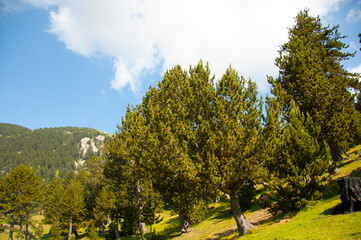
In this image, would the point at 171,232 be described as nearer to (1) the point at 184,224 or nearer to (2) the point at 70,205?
(1) the point at 184,224

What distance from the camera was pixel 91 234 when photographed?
3694cm

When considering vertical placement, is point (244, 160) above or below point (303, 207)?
above

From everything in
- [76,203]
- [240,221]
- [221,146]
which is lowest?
[240,221]

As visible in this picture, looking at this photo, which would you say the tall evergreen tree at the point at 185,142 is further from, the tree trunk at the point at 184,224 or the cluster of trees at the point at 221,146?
the tree trunk at the point at 184,224

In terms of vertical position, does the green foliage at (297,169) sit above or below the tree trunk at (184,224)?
above

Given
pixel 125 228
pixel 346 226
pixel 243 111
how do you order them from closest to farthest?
pixel 346 226 → pixel 243 111 → pixel 125 228

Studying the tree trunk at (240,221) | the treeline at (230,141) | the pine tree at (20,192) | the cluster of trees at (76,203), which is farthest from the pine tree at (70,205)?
the tree trunk at (240,221)

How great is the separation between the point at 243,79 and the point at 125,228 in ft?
124

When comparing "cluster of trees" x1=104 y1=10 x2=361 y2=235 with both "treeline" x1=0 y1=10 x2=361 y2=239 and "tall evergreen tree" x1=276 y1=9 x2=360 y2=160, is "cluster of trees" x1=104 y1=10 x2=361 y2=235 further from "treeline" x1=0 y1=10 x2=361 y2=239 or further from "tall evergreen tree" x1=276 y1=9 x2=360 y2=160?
"tall evergreen tree" x1=276 y1=9 x2=360 y2=160

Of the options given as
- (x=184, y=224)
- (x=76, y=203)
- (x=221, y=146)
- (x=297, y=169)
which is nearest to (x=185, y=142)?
(x=221, y=146)

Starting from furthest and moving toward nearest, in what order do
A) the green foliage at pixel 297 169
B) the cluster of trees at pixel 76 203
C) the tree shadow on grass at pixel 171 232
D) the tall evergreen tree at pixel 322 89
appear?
the cluster of trees at pixel 76 203 < the tree shadow on grass at pixel 171 232 < the tall evergreen tree at pixel 322 89 < the green foliage at pixel 297 169

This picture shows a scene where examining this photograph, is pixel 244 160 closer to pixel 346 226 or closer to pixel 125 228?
pixel 346 226

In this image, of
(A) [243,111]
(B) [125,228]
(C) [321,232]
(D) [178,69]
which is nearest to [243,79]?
(A) [243,111]

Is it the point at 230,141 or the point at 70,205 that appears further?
the point at 70,205
